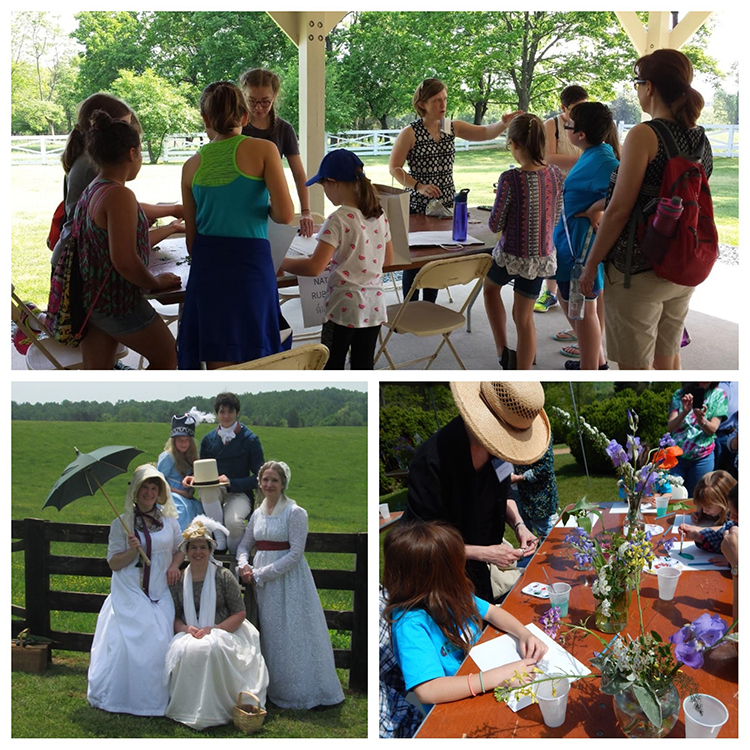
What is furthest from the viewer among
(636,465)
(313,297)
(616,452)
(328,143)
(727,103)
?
(727,103)

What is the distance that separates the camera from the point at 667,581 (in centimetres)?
254

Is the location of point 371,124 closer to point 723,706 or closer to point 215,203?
point 215,203

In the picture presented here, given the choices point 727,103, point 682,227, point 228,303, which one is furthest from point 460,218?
point 727,103

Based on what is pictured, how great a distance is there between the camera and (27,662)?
305 centimetres

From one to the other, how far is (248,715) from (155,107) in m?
17.2

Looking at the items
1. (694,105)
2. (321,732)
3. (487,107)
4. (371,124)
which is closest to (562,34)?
(487,107)

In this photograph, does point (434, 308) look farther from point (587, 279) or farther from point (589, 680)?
point (589, 680)

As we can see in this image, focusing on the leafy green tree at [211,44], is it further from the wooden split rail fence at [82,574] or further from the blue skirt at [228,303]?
the wooden split rail fence at [82,574]

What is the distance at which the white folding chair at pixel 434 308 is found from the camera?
13.1 feet

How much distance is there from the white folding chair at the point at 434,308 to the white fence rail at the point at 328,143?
1293 cm

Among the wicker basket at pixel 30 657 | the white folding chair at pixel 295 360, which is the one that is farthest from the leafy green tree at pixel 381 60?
the wicker basket at pixel 30 657

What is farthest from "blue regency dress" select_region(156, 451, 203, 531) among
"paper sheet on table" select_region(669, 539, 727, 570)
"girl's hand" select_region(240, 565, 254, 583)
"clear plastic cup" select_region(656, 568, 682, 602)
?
"paper sheet on table" select_region(669, 539, 727, 570)

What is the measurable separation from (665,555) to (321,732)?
1424mm

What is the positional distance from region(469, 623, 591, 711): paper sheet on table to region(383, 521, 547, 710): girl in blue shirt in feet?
0.09
